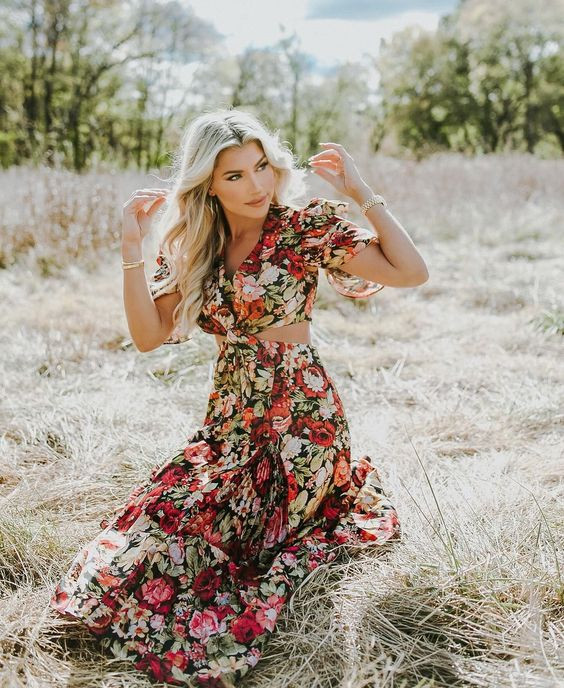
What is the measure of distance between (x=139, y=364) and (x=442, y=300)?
9.11ft

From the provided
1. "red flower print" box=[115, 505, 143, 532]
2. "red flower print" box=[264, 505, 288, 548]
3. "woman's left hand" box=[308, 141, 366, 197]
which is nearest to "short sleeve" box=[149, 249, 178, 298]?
"woman's left hand" box=[308, 141, 366, 197]

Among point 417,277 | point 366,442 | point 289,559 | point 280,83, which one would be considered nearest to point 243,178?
point 417,277

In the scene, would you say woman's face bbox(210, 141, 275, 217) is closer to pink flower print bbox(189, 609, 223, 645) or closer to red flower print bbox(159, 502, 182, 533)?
red flower print bbox(159, 502, 182, 533)

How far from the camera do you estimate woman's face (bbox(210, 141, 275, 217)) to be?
219 centimetres

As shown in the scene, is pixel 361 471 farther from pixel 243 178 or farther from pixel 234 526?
pixel 243 178

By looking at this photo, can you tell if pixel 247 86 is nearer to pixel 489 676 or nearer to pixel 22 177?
pixel 22 177

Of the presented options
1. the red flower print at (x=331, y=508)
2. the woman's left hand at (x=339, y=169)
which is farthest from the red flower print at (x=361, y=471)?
the woman's left hand at (x=339, y=169)

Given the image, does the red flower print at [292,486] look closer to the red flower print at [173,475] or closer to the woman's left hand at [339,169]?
the red flower print at [173,475]

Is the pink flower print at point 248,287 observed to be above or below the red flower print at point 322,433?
above

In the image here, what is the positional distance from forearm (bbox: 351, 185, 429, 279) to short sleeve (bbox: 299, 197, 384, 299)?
0.04m

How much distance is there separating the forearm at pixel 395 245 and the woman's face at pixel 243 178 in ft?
1.12

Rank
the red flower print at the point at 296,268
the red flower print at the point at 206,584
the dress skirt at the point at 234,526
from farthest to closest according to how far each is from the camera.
Answer: the red flower print at the point at 296,268 → the red flower print at the point at 206,584 → the dress skirt at the point at 234,526

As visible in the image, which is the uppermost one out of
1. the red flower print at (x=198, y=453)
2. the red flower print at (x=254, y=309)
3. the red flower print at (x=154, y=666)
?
the red flower print at (x=254, y=309)

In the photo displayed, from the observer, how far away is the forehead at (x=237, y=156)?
2186 mm
